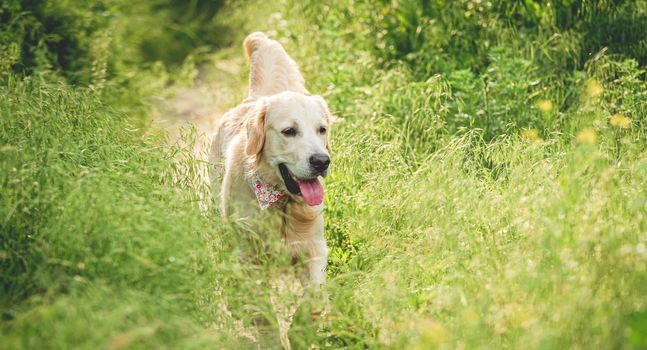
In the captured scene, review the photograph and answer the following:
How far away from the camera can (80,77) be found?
6.57m

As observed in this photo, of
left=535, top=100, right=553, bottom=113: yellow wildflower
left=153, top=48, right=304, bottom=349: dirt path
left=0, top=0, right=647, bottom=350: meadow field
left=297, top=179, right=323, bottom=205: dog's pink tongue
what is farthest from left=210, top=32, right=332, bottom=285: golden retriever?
left=535, top=100, right=553, bottom=113: yellow wildflower

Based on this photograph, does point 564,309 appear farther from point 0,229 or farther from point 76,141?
point 76,141

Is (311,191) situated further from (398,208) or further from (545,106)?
(545,106)

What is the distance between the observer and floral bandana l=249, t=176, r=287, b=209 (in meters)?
3.96

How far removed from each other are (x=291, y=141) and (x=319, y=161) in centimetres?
24

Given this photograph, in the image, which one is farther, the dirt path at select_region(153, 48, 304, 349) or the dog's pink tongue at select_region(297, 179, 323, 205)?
the dirt path at select_region(153, 48, 304, 349)

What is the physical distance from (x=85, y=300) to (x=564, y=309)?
1695 millimetres

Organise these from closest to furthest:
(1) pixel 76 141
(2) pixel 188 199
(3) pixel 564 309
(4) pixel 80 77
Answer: (3) pixel 564 309 → (2) pixel 188 199 → (1) pixel 76 141 → (4) pixel 80 77

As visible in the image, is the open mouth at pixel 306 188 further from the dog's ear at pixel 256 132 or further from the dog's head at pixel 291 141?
the dog's ear at pixel 256 132

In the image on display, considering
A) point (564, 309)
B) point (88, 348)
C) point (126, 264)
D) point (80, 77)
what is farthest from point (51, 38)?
point (564, 309)

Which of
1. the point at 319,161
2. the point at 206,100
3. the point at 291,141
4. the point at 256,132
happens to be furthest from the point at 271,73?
the point at 206,100

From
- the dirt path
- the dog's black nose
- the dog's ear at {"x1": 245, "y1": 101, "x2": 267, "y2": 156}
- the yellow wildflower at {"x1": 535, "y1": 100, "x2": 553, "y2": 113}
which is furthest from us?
the dirt path

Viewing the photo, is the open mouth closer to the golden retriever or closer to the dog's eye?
the golden retriever

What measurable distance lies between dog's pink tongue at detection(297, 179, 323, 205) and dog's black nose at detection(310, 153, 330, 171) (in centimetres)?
13
